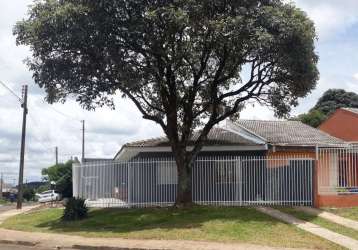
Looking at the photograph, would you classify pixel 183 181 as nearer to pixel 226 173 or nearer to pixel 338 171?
pixel 226 173

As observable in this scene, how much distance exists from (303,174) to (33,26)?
11162mm

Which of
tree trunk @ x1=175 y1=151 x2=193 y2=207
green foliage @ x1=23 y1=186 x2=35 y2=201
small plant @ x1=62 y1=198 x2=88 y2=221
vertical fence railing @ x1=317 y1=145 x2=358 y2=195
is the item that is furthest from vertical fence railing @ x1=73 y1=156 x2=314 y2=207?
green foliage @ x1=23 y1=186 x2=35 y2=201

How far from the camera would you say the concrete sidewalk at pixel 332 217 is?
65.0 ft

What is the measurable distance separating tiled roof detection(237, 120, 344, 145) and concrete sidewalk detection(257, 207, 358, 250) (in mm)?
5993

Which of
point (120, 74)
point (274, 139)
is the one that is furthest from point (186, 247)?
point (274, 139)

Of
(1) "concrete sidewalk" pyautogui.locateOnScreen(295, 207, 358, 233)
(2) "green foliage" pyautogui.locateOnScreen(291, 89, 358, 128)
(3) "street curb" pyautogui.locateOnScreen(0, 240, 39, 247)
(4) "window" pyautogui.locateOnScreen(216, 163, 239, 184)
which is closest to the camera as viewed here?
(3) "street curb" pyautogui.locateOnScreen(0, 240, 39, 247)

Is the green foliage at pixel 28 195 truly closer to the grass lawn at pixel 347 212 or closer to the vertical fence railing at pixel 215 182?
the vertical fence railing at pixel 215 182

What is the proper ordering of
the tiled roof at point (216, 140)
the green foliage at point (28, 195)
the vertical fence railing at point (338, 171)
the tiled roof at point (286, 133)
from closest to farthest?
the vertical fence railing at point (338, 171) → the tiled roof at point (216, 140) → the tiled roof at point (286, 133) → the green foliage at point (28, 195)

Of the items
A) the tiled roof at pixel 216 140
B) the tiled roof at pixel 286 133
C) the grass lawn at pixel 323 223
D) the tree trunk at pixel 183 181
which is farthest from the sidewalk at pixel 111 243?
the tiled roof at pixel 286 133

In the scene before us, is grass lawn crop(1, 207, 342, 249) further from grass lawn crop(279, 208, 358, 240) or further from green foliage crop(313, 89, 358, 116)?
green foliage crop(313, 89, 358, 116)

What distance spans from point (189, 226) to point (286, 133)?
481 inches

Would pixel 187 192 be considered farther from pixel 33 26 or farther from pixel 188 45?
pixel 33 26

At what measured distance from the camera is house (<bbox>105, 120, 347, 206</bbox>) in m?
23.9

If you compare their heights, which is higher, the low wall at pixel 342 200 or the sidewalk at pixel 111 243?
the low wall at pixel 342 200
